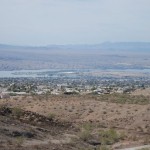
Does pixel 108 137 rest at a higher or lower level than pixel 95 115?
higher

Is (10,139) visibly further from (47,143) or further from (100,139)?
(100,139)

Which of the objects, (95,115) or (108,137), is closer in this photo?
(108,137)

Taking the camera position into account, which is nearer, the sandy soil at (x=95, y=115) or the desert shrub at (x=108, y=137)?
the desert shrub at (x=108, y=137)

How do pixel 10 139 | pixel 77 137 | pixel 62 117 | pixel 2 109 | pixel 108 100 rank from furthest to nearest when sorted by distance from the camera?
1. pixel 108 100
2. pixel 62 117
3. pixel 2 109
4. pixel 77 137
5. pixel 10 139

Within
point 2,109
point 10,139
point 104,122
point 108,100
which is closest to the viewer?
point 10,139

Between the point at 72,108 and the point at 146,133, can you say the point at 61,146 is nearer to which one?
the point at 146,133

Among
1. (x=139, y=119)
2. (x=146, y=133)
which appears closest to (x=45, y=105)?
(x=139, y=119)

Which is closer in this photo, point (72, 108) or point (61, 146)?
point (61, 146)

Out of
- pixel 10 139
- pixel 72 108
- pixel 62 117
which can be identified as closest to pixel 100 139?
pixel 10 139

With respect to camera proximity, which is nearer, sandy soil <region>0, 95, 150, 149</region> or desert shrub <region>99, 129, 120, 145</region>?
desert shrub <region>99, 129, 120, 145</region>
